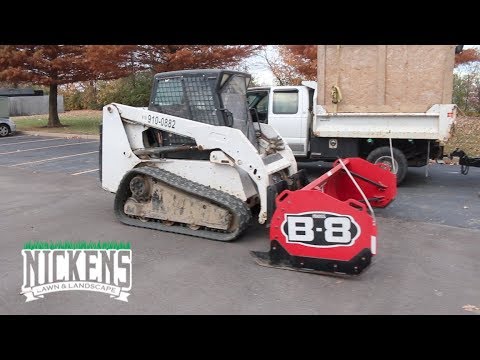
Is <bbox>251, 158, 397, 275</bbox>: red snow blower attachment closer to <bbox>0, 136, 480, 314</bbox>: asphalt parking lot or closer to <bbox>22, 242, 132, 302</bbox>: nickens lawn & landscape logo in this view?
<bbox>0, 136, 480, 314</bbox>: asphalt parking lot

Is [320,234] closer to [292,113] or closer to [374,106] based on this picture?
[374,106]

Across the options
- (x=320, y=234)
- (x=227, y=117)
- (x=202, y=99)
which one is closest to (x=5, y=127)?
(x=202, y=99)

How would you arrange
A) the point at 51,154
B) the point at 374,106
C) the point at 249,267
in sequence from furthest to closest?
the point at 51,154 < the point at 374,106 < the point at 249,267

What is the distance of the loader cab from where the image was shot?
21.1 feet

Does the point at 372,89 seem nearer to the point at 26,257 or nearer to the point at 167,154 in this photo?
the point at 167,154

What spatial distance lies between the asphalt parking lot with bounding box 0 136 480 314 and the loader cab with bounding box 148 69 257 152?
153 centimetres

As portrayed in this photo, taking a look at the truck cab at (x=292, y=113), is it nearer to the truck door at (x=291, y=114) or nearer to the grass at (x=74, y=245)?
the truck door at (x=291, y=114)

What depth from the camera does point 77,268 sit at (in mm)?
4891

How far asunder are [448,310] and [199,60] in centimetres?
1448

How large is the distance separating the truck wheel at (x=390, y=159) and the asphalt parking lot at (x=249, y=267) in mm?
424

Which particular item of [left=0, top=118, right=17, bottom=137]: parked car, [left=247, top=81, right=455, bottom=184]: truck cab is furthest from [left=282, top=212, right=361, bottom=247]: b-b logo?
[left=0, top=118, right=17, bottom=137]: parked car

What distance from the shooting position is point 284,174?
6891 mm

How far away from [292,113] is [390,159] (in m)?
2.25

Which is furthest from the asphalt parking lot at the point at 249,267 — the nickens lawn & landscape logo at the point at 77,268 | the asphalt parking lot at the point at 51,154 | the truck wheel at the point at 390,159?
the asphalt parking lot at the point at 51,154
